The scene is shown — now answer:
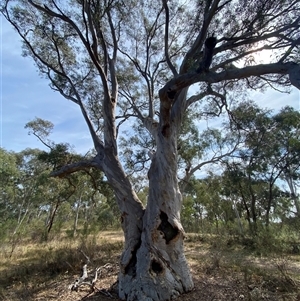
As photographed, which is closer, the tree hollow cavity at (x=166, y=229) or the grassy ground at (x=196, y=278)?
the grassy ground at (x=196, y=278)

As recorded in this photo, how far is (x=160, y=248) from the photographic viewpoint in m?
4.00

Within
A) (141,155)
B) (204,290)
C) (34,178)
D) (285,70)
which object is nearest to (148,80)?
(141,155)

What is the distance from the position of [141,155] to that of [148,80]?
317 cm

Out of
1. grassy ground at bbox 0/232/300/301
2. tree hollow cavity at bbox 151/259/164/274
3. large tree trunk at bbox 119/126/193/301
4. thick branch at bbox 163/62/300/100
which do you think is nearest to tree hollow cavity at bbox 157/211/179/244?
large tree trunk at bbox 119/126/193/301

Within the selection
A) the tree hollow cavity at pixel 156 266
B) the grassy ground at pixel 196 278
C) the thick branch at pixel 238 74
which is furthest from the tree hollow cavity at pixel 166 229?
the thick branch at pixel 238 74

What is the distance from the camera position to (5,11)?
6.13 m

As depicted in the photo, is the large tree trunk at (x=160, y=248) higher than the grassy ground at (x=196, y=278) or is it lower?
higher

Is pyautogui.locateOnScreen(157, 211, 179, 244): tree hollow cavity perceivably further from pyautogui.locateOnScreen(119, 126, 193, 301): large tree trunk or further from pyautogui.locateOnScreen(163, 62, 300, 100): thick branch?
pyautogui.locateOnScreen(163, 62, 300, 100): thick branch

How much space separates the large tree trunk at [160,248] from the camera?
148 inches

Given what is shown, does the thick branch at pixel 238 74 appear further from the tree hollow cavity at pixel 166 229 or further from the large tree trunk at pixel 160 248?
the tree hollow cavity at pixel 166 229

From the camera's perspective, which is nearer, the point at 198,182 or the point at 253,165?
the point at 253,165

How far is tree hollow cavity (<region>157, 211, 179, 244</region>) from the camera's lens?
4120 mm

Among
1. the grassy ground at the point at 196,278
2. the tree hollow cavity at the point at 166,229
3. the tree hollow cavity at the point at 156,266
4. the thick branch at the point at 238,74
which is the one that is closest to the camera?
the thick branch at the point at 238,74

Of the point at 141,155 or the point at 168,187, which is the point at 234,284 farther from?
the point at 141,155
